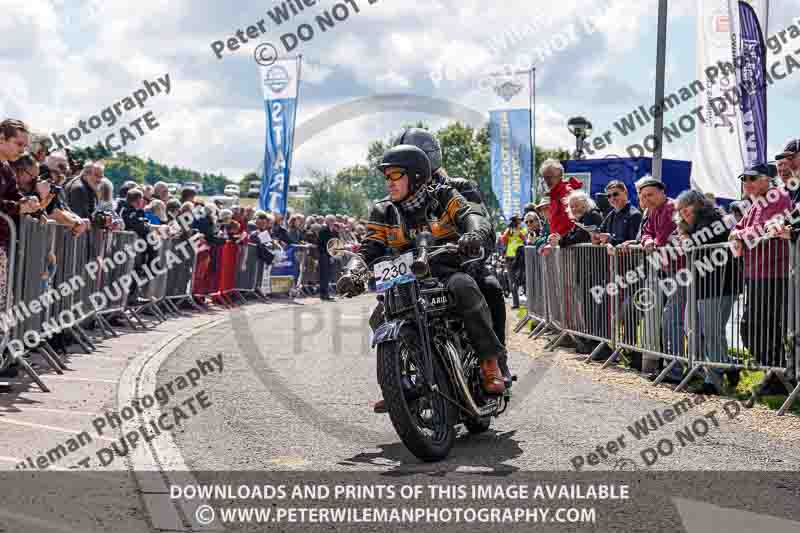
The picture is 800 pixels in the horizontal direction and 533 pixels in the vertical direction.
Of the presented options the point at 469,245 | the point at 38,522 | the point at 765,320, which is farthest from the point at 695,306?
the point at 38,522

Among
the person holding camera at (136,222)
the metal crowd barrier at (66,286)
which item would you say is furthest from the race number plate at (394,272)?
the person holding camera at (136,222)

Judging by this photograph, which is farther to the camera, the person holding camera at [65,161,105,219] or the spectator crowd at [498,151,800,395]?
the person holding camera at [65,161,105,219]

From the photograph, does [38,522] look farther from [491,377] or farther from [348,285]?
[491,377]

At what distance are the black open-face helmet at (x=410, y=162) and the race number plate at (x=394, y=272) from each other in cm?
58

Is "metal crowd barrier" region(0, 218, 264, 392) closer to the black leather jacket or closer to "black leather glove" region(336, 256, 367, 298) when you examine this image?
"black leather glove" region(336, 256, 367, 298)

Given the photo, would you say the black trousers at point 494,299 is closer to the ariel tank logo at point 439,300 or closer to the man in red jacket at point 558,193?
the ariel tank logo at point 439,300

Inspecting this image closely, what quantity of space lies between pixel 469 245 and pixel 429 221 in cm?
69

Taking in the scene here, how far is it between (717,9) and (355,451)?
33.0 feet

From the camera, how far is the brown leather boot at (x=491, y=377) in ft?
21.4

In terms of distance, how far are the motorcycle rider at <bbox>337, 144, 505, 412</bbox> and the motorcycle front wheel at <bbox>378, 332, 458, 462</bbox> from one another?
461 mm

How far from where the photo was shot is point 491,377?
6.54m

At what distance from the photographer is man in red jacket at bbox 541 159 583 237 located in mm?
12172

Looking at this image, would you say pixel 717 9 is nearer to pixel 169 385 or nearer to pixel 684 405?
pixel 684 405

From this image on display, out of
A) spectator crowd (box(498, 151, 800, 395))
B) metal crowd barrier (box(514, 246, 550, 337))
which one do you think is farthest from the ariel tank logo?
metal crowd barrier (box(514, 246, 550, 337))
